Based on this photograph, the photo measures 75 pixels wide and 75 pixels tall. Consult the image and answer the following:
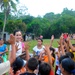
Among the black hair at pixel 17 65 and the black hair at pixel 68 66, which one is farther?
the black hair at pixel 17 65

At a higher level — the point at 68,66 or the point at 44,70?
the point at 68,66

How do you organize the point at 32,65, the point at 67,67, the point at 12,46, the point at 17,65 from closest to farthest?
the point at 67,67
the point at 12,46
the point at 32,65
the point at 17,65

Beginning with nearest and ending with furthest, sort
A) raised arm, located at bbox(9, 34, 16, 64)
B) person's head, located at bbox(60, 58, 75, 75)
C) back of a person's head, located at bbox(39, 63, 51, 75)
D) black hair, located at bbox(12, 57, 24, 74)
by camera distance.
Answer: person's head, located at bbox(60, 58, 75, 75), raised arm, located at bbox(9, 34, 16, 64), back of a person's head, located at bbox(39, 63, 51, 75), black hair, located at bbox(12, 57, 24, 74)

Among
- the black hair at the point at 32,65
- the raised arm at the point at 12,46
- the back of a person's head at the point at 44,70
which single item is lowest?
the back of a person's head at the point at 44,70

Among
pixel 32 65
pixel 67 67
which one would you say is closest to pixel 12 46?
pixel 32 65

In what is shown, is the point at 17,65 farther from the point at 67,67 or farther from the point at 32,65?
the point at 67,67

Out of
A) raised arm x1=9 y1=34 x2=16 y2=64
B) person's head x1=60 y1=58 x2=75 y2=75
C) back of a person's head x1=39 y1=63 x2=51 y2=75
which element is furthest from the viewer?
back of a person's head x1=39 y1=63 x2=51 y2=75

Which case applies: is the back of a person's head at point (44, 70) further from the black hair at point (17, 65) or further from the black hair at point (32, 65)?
the black hair at point (17, 65)

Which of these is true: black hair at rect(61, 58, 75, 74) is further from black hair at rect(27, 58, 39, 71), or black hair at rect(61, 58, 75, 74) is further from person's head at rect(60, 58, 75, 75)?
black hair at rect(27, 58, 39, 71)

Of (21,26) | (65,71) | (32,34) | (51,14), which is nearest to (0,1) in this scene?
(21,26)

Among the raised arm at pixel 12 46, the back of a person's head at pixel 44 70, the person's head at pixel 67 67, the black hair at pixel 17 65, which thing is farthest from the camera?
the black hair at pixel 17 65

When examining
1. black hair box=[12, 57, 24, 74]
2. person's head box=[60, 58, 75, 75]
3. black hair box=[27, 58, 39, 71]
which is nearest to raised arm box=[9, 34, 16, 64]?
black hair box=[12, 57, 24, 74]

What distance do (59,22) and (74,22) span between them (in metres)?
3.88

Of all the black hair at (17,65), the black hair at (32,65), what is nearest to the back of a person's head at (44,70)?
the black hair at (32,65)
